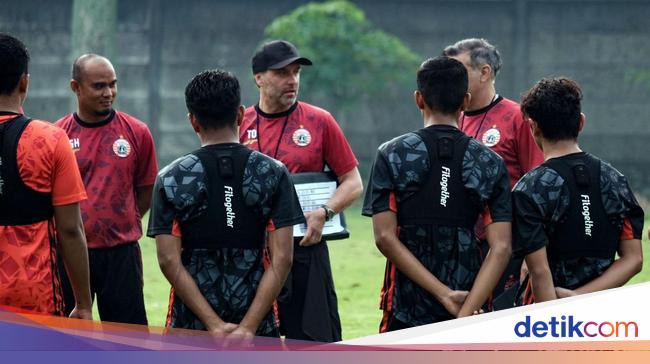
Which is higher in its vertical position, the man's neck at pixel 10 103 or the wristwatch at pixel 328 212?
the man's neck at pixel 10 103

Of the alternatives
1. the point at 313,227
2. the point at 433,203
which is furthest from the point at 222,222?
the point at 313,227

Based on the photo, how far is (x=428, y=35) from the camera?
19.7m

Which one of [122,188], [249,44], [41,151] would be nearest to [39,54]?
[249,44]

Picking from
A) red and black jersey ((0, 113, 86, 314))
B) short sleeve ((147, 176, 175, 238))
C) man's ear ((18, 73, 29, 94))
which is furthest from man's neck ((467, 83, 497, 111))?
man's ear ((18, 73, 29, 94))

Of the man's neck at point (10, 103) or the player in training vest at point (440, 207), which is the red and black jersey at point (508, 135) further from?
the man's neck at point (10, 103)

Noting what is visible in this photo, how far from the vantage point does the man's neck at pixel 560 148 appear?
5.22 m

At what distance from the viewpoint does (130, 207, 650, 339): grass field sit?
961 cm

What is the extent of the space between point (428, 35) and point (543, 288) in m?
14.9

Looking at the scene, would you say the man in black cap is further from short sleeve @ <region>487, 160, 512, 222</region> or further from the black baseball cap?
short sleeve @ <region>487, 160, 512, 222</region>

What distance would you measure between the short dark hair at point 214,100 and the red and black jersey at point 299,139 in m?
1.71

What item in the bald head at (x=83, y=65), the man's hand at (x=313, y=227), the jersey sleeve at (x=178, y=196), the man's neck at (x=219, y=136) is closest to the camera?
the jersey sleeve at (x=178, y=196)

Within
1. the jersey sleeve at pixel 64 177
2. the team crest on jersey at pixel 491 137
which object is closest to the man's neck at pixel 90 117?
the jersey sleeve at pixel 64 177

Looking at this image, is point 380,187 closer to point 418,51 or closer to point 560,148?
point 560,148

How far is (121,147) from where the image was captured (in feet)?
22.5
